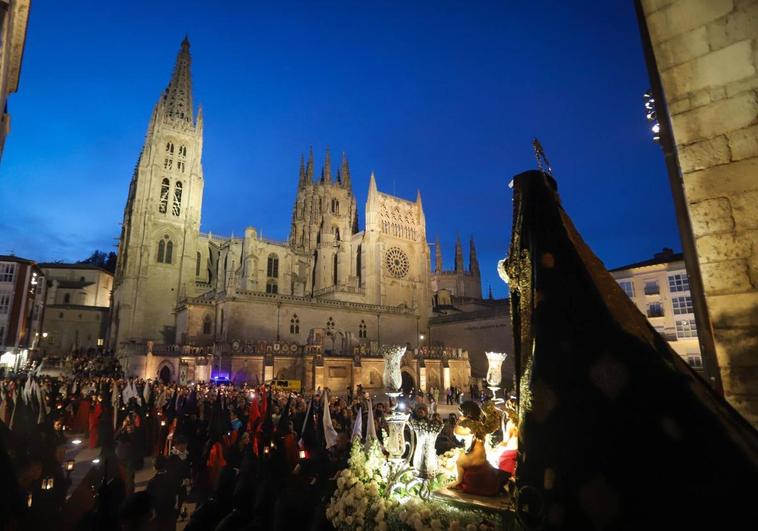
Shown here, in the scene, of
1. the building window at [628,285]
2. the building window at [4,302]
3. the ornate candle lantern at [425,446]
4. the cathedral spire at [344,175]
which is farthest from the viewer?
the cathedral spire at [344,175]

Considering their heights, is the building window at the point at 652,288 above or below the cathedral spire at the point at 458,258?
below

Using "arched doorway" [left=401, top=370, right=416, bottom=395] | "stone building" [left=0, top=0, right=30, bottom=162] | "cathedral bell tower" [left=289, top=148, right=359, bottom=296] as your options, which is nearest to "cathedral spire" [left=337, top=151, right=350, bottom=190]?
"cathedral bell tower" [left=289, top=148, right=359, bottom=296]

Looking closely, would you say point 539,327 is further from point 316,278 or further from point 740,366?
point 316,278

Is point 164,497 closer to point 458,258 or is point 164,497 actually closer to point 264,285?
point 264,285

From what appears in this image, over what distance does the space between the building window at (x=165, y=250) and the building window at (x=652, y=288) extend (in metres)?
40.3

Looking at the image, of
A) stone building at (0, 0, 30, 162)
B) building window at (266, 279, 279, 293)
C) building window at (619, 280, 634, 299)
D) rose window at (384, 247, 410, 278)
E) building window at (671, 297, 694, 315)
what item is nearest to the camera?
stone building at (0, 0, 30, 162)

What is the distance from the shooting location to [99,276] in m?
54.2

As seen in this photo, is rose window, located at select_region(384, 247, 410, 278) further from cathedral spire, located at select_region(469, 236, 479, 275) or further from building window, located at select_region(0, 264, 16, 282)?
building window, located at select_region(0, 264, 16, 282)

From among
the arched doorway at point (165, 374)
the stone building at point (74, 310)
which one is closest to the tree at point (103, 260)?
the stone building at point (74, 310)

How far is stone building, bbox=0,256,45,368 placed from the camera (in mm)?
28375

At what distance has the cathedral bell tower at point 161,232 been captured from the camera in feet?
122

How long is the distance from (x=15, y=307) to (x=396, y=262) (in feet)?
110

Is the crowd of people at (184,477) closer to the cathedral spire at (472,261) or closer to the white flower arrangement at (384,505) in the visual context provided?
the white flower arrangement at (384,505)

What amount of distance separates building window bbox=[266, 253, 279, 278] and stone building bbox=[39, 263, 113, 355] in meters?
19.4
